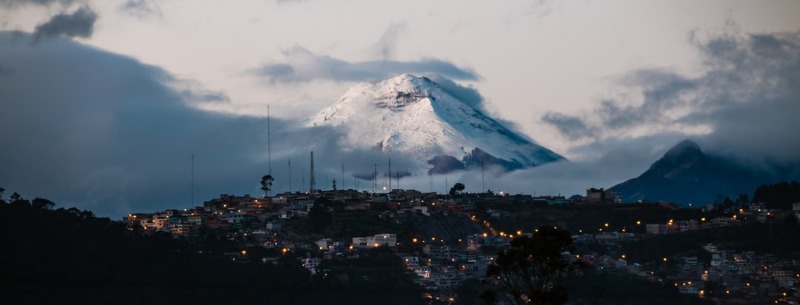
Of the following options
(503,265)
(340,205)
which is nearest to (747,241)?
(340,205)

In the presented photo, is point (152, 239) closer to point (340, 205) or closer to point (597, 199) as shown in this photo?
point (340, 205)

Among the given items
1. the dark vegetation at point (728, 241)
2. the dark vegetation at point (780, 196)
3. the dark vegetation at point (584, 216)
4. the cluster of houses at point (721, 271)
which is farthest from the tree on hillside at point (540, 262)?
the dark vegetation at point (780, 196)

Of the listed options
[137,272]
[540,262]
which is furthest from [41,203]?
[540,262]

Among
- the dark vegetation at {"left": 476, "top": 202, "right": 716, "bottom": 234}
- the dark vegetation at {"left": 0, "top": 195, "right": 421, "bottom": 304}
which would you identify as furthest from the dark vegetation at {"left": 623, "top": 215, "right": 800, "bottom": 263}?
the dark vegetation at {"left": 0, "top": 195, "right": 421, "bottom": 304}

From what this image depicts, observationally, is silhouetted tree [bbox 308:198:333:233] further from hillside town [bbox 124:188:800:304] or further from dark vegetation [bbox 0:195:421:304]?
dark vegetation [bbox 0:195:421:304]

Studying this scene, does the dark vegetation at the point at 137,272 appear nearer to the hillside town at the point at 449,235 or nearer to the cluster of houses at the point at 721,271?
the hillside town at the point at 449,235

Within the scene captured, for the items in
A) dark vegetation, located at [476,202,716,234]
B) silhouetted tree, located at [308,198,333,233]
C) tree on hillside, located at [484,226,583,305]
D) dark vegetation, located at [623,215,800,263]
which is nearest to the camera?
tree on hillside, located at [484,226,583,305]
